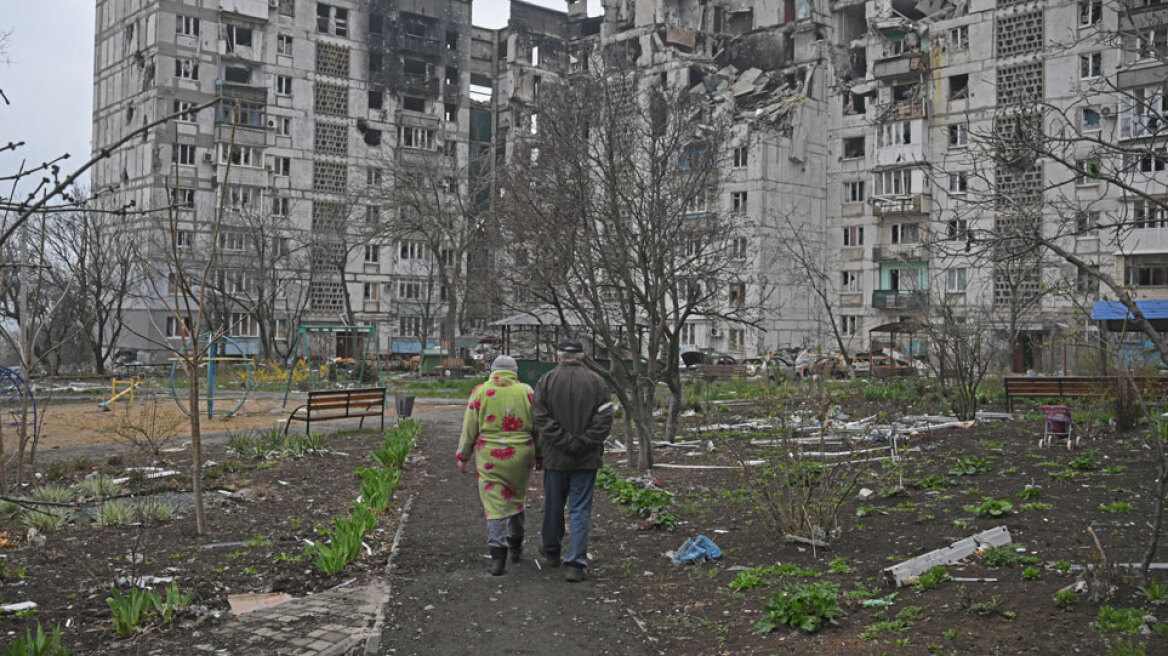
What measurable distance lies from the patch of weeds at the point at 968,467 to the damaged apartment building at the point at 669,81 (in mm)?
38568

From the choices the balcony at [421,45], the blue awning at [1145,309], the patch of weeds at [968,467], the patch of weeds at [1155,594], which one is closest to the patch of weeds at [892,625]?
the patch of weeds at [1155,594]

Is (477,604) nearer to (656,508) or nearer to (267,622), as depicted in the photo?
(267,622)

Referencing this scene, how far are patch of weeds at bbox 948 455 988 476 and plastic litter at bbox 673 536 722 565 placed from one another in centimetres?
405

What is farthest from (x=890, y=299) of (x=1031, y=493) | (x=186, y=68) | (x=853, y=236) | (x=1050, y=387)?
(x=1031, y=493)

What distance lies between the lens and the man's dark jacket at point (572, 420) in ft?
26.2

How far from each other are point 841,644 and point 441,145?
64.9m

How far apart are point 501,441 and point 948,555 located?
3.63 metres

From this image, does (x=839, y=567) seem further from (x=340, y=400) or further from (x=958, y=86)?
(x=958, y=86)

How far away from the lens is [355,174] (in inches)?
2608

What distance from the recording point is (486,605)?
7.02 meters

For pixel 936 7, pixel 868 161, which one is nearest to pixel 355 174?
pixel 868 161

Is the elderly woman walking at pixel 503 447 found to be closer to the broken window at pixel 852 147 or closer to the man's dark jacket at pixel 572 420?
the man's dark jacket at pixel 572 420

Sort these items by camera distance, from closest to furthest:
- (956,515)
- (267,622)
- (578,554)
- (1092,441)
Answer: (267,622)
(578,554)
(956,515)
(1092,441)

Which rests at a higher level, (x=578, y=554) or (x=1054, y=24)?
(x=1054, y=24)
